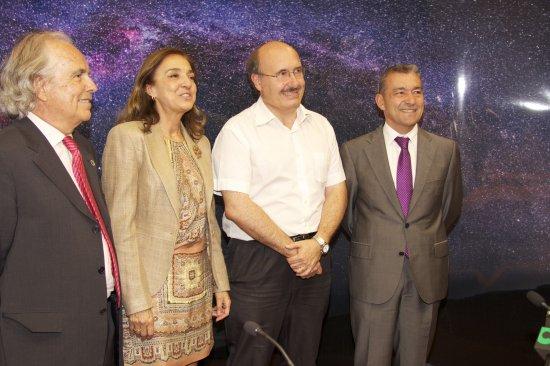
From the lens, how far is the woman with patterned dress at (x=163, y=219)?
8.33ft

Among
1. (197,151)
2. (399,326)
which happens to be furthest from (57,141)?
(399,326)

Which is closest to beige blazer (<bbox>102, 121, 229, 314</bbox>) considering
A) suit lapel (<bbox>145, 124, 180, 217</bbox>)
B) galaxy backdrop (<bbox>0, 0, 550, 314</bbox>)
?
suit lapel (<bbox>145, 124, 180, 217</bbox>)

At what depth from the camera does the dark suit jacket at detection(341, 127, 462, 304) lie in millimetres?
3162

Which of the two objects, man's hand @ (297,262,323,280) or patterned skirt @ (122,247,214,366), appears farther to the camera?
man's hand @ (297,262,323,280)

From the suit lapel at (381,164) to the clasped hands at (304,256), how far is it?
18.3 inches

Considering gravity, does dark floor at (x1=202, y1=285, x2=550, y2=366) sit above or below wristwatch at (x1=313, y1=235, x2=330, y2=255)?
below

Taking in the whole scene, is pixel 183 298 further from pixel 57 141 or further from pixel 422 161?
pixel 422 161

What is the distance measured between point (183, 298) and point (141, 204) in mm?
→ 420

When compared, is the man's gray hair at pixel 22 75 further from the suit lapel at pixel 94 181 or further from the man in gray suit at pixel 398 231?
the man in gray suit at pixel 398 231

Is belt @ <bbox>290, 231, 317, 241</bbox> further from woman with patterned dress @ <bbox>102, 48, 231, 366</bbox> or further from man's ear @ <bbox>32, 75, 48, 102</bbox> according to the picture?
man's ear @ <bbox>32, 75, 48, 102</bbox>

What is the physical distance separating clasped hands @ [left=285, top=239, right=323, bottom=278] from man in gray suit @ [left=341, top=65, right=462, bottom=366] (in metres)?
0.37

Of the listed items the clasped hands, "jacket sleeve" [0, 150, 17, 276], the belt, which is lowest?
the clasped hands

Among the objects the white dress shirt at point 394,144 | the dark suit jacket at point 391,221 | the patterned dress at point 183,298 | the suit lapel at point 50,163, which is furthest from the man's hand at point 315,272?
the suit lapel at point 50,163

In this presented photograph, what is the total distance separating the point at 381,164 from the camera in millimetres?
3223
